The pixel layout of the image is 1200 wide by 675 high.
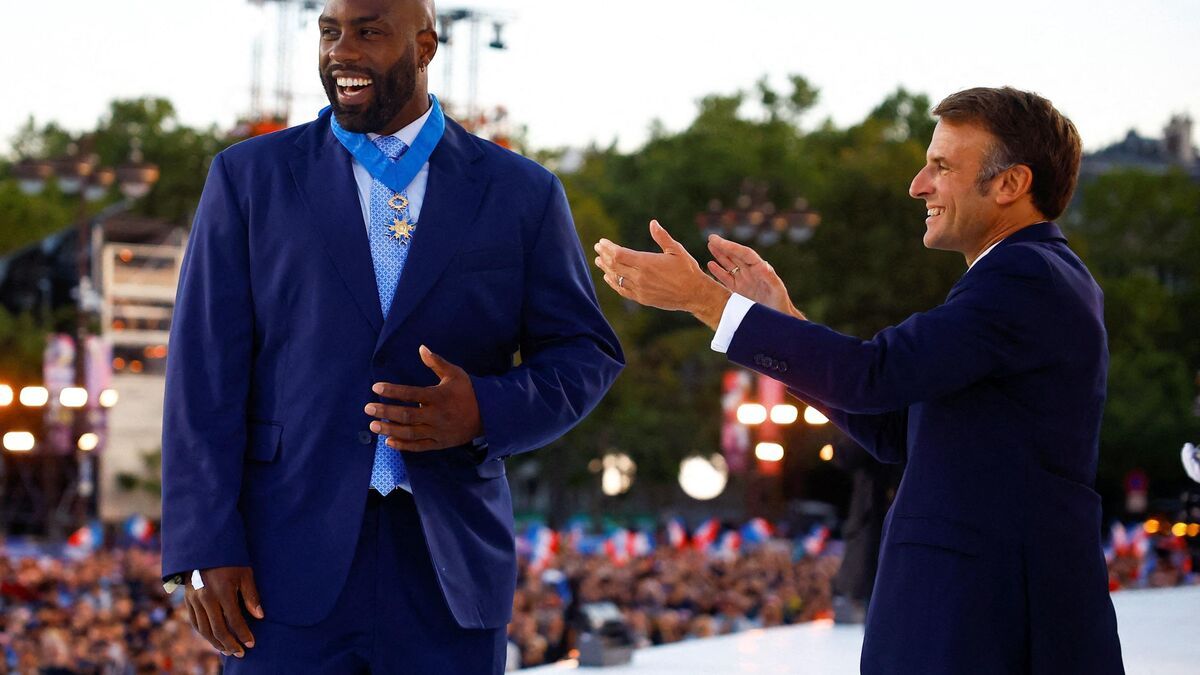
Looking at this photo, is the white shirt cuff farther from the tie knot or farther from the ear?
→ the tie knot

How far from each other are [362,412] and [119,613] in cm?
1302

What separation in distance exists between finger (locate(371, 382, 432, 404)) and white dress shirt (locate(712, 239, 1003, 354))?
0.55 metres

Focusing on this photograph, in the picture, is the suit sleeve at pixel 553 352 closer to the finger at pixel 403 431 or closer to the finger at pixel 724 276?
the finger at pixel 403 431

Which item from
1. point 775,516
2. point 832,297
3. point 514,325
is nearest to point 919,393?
point 514,325

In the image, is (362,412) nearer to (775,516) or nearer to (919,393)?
(919,393)

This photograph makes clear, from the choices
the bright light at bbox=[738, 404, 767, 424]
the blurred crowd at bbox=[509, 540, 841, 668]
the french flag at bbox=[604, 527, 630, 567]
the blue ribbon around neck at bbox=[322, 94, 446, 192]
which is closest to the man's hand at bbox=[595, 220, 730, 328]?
the blue ribbon around neck at bbox=[322, 94, 446, 192]

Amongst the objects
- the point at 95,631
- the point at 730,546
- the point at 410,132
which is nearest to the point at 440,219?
the point at 410,132

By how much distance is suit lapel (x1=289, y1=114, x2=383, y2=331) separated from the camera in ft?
9.27

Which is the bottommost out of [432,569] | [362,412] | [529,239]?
[432,569]

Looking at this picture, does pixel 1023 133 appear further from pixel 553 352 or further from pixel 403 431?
pixel 403 431

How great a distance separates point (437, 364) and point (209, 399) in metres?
0.40

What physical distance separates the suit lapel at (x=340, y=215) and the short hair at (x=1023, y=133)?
1.09 m

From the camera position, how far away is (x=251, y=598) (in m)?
2.73

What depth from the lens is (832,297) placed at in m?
39.9
